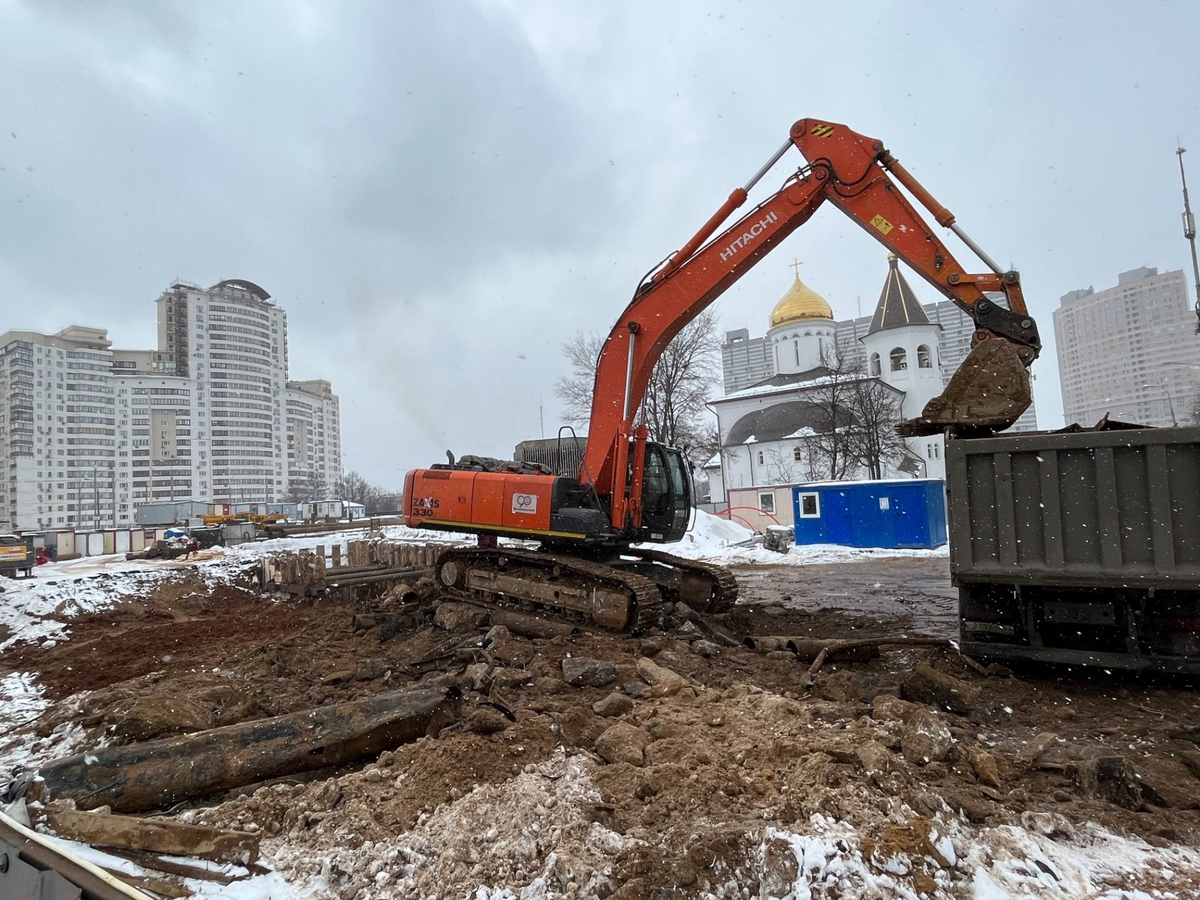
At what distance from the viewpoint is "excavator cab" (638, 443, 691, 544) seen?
349 inches

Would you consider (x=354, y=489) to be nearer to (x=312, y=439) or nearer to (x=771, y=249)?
(x=312, y=439)

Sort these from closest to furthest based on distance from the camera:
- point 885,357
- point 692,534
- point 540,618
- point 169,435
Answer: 1. point 540,618
2. point 692,534
3. point 885,357
4. point 169,435

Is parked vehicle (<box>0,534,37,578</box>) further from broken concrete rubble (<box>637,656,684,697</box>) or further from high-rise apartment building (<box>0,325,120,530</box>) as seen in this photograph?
high-rise apartment building (<box>0,325,120,530</box>)

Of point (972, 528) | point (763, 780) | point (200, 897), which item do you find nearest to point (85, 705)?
point (200, 897)

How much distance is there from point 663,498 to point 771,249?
3.42 m

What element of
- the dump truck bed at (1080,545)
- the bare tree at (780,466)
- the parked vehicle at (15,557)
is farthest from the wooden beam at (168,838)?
the bare tree at (780,466)

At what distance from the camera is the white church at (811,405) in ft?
135

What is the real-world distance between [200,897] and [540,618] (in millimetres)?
5407

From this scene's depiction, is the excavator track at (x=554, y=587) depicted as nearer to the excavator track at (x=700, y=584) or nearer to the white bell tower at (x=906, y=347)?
the excavator track at (x=700, y=584)

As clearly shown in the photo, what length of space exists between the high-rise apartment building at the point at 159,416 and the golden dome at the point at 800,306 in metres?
69.9

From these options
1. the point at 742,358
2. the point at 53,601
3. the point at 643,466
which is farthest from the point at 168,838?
the point at 742,358

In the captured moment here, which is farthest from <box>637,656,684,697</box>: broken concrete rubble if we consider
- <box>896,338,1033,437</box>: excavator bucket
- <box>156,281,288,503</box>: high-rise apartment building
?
<box>156,281,288,503</box>: high-rise apartment building

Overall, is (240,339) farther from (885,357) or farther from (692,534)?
(692,534)

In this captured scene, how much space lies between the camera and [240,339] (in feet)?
323
